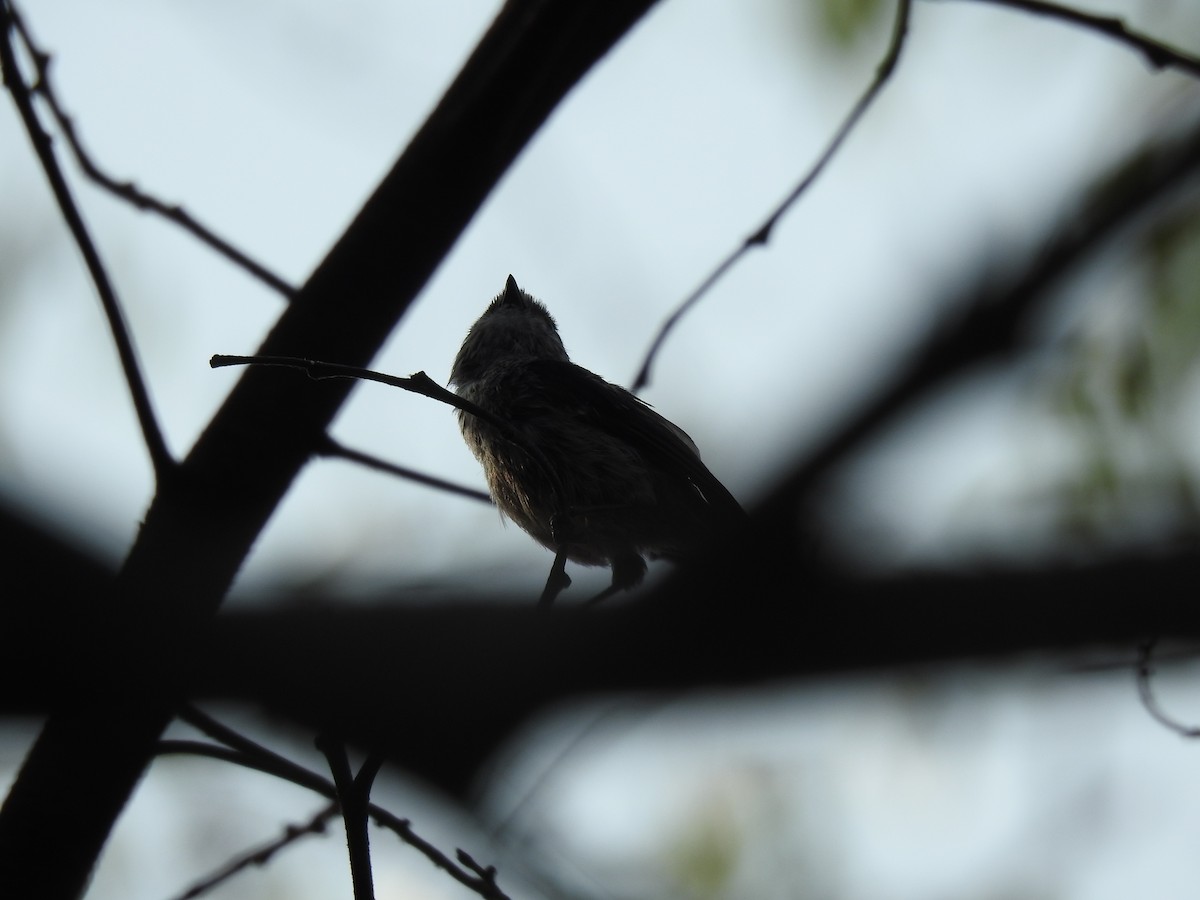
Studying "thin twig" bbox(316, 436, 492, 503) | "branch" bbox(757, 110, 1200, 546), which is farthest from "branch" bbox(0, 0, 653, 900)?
"branch" bbox(757, 110, 1200, 546)

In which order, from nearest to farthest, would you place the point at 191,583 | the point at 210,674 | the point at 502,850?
the point at 210,674 < the point at 191,583 < the point at 502,850

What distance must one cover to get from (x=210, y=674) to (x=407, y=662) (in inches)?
6.6

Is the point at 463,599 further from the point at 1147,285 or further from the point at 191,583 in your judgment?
the point at 1147,285

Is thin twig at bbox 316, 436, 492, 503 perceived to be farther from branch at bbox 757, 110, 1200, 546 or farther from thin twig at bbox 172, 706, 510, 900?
branch at bbox 757, 110, 1200, 546

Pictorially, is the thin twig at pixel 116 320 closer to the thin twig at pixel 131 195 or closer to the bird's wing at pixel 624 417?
the thin twig at pixel 131 195

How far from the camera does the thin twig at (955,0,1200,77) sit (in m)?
2.26

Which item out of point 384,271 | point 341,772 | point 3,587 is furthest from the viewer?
point 384,271

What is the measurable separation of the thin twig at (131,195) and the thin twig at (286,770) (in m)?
1.09

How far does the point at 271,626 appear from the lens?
0.96m

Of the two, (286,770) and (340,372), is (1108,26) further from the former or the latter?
(286,770)

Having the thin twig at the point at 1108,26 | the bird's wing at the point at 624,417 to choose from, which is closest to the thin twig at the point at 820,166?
the thin twig at the point at 1108,26

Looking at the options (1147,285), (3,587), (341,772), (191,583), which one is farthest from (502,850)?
(1147,285)

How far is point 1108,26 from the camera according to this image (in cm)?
235

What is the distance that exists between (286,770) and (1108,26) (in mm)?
2335
